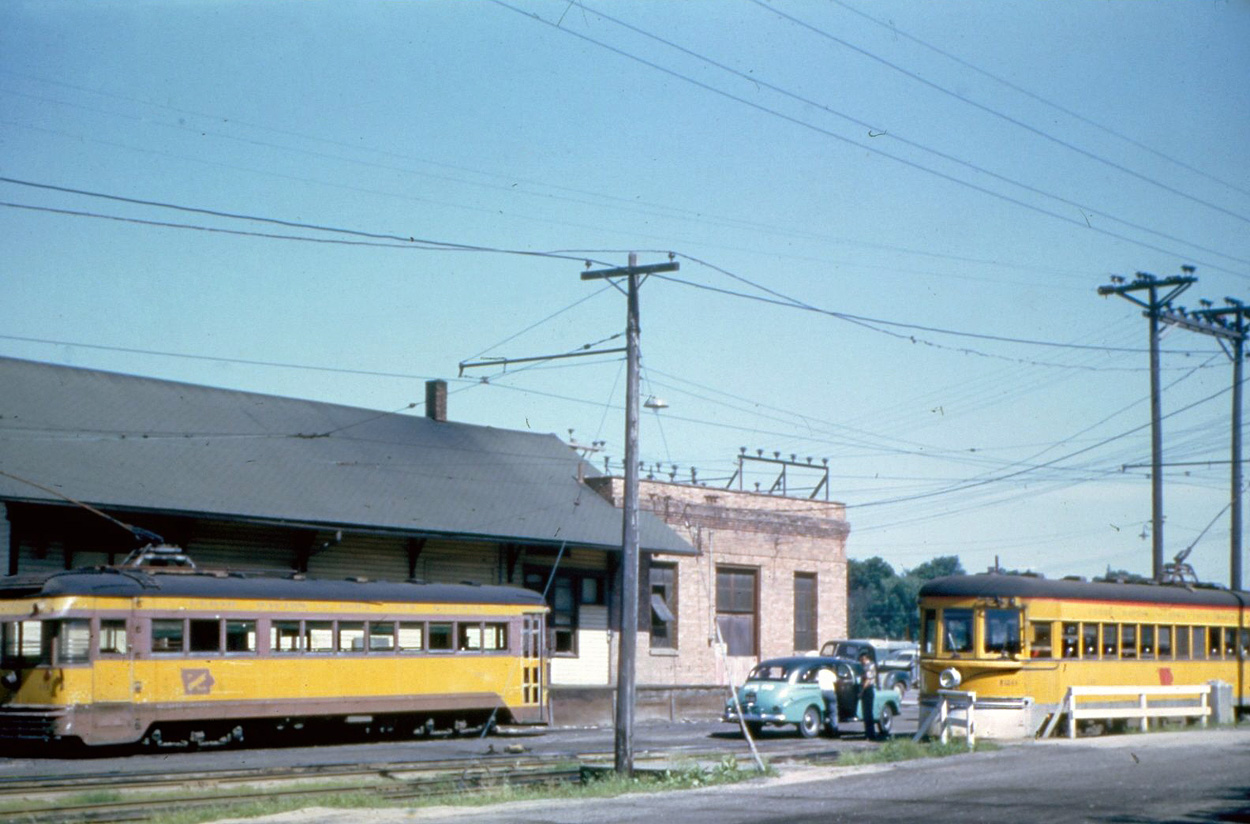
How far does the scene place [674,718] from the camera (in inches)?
1427

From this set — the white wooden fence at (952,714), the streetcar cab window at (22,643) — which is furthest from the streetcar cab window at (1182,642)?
the streetcar cab window at (22,643)

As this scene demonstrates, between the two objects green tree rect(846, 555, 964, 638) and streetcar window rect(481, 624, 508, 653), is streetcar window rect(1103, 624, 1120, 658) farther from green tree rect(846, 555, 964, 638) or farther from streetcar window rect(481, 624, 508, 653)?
green tree rect(846, 555, 964, 638)

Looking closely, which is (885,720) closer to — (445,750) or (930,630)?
(930,630)

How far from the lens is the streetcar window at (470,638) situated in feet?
96.1

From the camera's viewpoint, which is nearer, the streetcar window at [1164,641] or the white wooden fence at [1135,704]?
the white wooden fence at [1135,704]

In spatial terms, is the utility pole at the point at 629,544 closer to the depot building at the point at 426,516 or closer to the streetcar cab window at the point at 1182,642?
the depot building at the point at 426,516

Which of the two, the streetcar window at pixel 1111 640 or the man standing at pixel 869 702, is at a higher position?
the streetcar window at pixel 1111 640

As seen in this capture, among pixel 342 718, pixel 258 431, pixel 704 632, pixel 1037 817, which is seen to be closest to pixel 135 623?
pixel 342 718

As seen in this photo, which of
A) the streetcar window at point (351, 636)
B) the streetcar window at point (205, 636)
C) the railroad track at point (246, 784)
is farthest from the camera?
the streetcar window at point (351, 636)

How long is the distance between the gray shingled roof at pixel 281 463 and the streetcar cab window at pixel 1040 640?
12.6m

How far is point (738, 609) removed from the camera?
43062 millimetres

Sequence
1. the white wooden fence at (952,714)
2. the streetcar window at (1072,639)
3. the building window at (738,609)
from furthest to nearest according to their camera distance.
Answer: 1. the building window at (738,609)
2. the streetcar window at (1072,639)
3. the white wooden fence at (952,714)

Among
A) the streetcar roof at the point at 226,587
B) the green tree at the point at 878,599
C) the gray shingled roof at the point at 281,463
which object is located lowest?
A: the green tree at the point at 878,599

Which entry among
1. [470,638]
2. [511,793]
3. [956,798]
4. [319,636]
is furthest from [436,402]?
[956,798]
